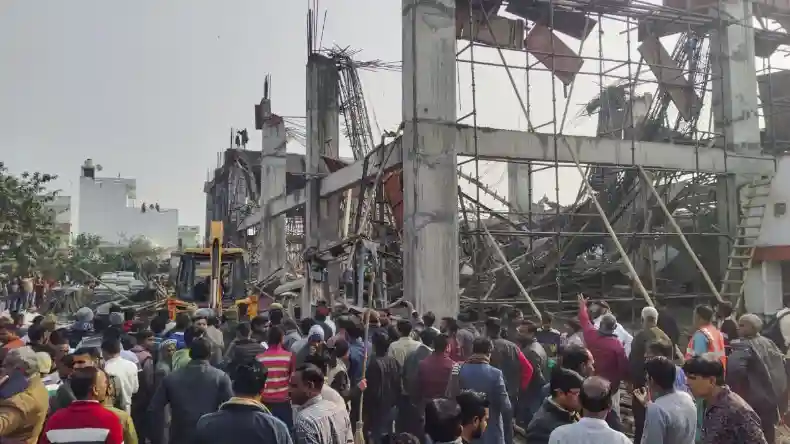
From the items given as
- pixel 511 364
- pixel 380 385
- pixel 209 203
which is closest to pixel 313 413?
pixel 380 385

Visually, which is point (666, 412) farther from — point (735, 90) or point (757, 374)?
point (735, 90)

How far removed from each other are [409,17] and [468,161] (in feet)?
10.2

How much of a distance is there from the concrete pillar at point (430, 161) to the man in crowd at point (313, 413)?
8086 millimetres

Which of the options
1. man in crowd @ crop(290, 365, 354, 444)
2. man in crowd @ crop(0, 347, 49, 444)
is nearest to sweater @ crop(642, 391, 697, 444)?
man in crowd @ crop(290, 365, 354, 444)

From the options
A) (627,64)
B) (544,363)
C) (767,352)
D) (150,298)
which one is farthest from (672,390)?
(150,298)

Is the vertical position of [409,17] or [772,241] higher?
[409,17]

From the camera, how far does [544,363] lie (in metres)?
7.04

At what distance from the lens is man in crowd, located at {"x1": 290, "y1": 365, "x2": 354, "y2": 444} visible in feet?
11.8

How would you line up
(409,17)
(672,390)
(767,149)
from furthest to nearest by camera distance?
(767,149), (409,17), (672,390)

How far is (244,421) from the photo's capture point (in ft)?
10.7

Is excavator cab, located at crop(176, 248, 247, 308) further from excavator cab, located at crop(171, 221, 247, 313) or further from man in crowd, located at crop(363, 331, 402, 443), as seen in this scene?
man in crowd, located at crop(363, 331, 402, 443)

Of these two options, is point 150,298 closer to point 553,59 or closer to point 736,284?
point 553,59

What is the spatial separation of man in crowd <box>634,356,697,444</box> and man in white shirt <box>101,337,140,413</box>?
4068mm

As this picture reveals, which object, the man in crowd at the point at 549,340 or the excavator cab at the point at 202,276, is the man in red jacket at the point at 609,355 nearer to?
the man in crowd at the point at 549,340
